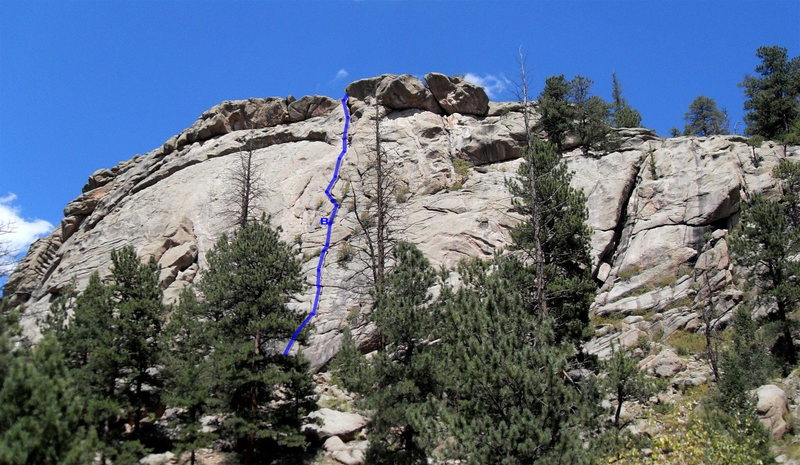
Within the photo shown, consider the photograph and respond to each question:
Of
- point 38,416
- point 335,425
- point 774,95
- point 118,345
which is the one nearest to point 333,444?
point 335,425

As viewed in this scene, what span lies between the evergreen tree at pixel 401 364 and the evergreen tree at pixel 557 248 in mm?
3559

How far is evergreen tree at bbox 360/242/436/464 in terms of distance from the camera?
53.0 ft

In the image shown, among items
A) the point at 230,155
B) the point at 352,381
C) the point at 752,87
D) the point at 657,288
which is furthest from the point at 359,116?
the point at 752,87

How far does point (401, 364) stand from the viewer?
17000mm

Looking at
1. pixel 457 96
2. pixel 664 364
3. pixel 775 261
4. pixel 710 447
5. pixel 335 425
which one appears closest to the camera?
pixel 710 447

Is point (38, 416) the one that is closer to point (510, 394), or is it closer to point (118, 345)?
point (510, 394)

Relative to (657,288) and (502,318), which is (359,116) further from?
Result: (502,318)

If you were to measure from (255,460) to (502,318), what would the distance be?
9993 mm

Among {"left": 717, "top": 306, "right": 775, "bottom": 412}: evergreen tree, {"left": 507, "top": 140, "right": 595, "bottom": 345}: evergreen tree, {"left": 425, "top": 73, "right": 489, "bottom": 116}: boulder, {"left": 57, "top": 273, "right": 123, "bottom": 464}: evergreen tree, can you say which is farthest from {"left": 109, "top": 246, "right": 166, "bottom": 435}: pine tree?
{"left": 425, "top": 73, "right": 489, "bottom": 116}: boulder

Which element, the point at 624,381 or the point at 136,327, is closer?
the point at 624,381

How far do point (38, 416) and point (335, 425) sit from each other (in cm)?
1152

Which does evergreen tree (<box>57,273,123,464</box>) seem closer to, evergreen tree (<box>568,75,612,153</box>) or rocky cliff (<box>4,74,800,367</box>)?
rocky cliff (<box>4,74,800,367</box>)

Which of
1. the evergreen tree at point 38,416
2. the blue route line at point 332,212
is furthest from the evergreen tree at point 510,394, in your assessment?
the blue route line at point 332,212

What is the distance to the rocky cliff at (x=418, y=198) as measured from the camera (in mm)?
26344
